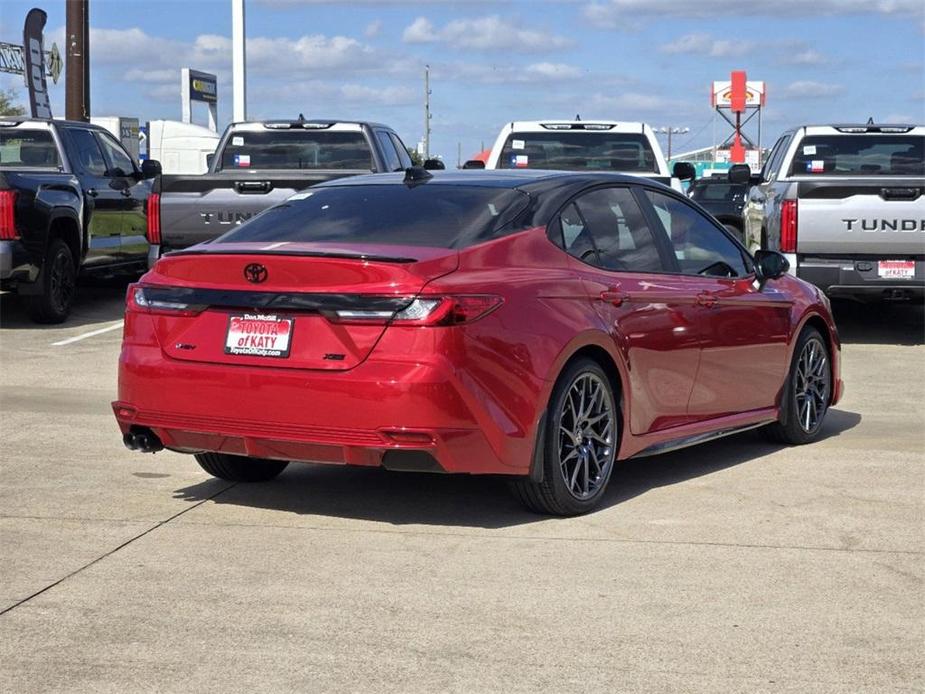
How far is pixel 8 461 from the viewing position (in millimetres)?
7988

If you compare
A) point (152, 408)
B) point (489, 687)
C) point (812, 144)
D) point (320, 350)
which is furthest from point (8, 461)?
point (812, 144)

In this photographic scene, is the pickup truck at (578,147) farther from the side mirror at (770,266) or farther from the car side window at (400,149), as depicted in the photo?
the side mirror at (770,266)

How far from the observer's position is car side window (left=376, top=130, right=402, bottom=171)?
53.6ft

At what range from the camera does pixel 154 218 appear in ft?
44.8

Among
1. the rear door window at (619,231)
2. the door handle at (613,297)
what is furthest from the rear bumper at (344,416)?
the rear door window at (619,231)

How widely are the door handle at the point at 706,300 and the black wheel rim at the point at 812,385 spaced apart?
1.19 m

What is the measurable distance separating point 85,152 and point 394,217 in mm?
10176

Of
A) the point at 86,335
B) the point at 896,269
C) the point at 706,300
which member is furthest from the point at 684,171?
the point at 706,300

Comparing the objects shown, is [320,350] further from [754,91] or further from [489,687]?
[754,91]

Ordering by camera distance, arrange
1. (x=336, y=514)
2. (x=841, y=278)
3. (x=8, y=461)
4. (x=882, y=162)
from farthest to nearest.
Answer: (x=882, y=162) → (x=841, y=278) → (x=8, y=461) → (x=336, y=514)

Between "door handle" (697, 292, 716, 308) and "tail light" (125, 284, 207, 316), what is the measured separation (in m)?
2.64

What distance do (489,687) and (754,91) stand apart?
3816 inches

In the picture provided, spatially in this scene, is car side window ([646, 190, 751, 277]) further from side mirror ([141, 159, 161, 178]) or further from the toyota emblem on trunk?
side mirror ([141, 159, 161, 178])

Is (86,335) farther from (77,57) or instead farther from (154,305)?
(77,57)
